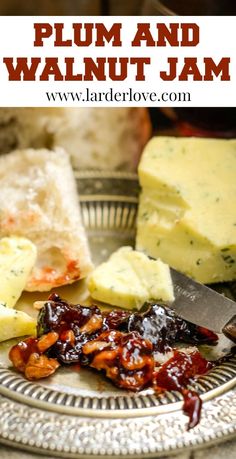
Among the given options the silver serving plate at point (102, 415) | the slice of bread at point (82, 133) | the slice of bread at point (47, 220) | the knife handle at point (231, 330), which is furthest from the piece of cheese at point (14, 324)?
the slice of bread at point (82, 133)

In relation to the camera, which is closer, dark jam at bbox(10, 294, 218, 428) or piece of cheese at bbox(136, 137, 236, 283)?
dark jam at bbox(10, 294, 218, 428)

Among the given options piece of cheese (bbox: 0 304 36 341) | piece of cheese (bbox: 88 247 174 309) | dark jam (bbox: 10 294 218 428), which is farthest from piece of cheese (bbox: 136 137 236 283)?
piece of cheese (bbox: 0 304 36 341)

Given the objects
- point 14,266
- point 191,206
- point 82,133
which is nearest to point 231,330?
point 191,206

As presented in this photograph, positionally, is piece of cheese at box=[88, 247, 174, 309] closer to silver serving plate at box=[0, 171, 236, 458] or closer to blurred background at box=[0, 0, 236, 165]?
silver serving plate at box=[0, 171, 236, 458]

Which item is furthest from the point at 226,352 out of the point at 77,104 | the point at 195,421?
the point at 77,104

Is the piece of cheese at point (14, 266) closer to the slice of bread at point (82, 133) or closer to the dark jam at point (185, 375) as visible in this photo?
the dark jam at point (185, 375)

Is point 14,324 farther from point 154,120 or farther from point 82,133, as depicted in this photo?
point 154,120

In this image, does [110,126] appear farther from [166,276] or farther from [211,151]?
[166,276]
